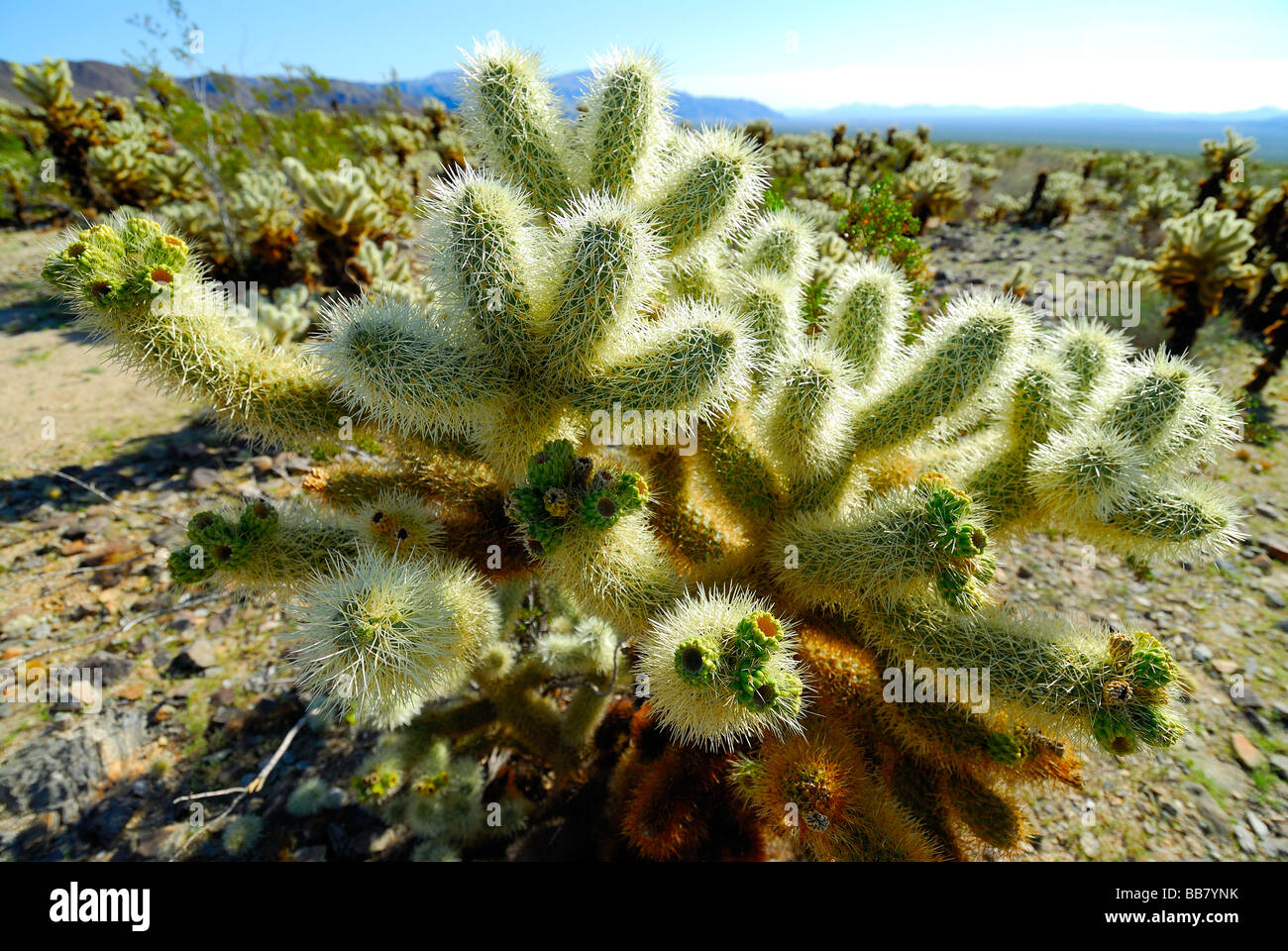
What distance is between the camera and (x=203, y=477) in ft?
16.7

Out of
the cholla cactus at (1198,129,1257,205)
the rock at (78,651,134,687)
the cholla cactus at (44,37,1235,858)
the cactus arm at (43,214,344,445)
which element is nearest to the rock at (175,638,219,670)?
the rock at (78,651,134,687)

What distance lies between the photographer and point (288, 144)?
12.1 m

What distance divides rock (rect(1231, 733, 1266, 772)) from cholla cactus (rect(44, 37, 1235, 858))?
2.03 m

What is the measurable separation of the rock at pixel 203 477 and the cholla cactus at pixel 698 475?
11.9 ft

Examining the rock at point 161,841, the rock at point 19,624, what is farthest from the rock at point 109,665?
the rock at point 161,841

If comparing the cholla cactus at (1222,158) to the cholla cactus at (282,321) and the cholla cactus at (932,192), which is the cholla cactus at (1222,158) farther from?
the cholla cactus at (282,321)

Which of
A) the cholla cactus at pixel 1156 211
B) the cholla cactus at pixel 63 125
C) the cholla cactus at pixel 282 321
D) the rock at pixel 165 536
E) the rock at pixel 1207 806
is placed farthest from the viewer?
the cholla cactus at pixel 1156 211

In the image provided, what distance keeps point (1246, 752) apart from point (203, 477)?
7.73 metres

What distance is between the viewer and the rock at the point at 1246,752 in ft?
10.7

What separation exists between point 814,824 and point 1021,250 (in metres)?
13.7

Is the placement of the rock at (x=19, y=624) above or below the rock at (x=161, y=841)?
above

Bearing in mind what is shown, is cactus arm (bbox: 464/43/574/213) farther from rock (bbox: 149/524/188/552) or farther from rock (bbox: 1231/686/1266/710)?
rock (bbox: 1231/686/1266/710)

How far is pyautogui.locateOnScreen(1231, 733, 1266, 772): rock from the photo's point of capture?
3269 mm

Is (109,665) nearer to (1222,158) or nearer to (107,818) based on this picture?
(107,818)
